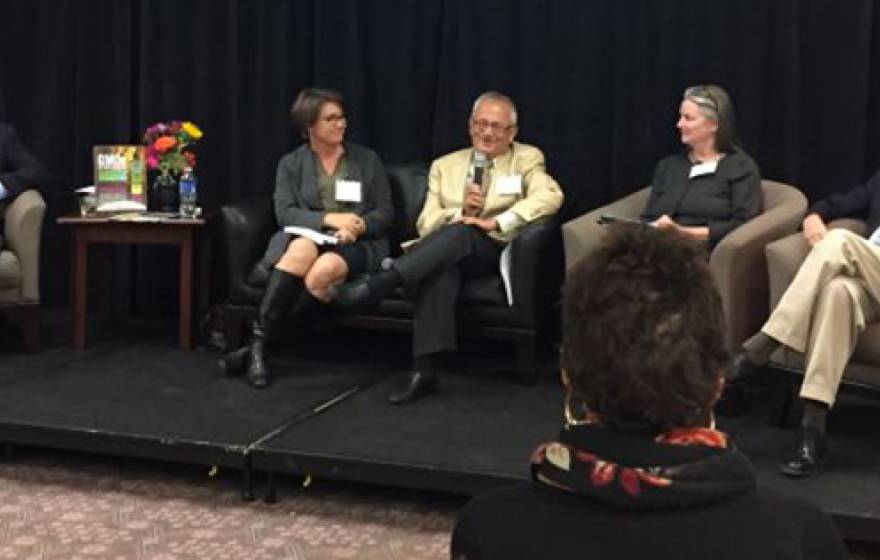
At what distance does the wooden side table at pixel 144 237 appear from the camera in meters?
4.65

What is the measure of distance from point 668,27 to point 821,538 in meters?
3.67

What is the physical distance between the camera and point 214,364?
4.47 metres

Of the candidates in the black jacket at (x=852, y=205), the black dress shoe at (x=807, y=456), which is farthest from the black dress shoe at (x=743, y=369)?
the black jacket at (x=852, y=205)

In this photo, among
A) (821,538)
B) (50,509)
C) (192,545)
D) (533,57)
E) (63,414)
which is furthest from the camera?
(533,57)

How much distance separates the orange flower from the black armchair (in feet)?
1.53

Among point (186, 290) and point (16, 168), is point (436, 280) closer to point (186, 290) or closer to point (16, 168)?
point (186, 290)

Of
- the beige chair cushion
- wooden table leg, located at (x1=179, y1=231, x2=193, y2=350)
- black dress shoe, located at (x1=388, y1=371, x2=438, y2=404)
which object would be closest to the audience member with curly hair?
black dress shoe, located at (x1=388, y1=371, x2=438, y2=404)

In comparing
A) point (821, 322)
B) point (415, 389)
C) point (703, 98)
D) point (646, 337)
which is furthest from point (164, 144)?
point (646, 337)

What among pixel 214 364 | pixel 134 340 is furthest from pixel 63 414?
pixel 134 340

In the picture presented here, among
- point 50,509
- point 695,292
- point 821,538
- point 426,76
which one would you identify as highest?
point 426,76

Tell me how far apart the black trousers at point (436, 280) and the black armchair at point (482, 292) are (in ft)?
0.43

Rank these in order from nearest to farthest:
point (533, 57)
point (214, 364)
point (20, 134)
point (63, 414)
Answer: point (63, 414)
point (214, 364)
point (533, 57)
point (20, 134)

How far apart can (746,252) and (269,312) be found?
1602 millimetres

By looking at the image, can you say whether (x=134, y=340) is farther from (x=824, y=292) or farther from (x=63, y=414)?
(x=824, y=292)
